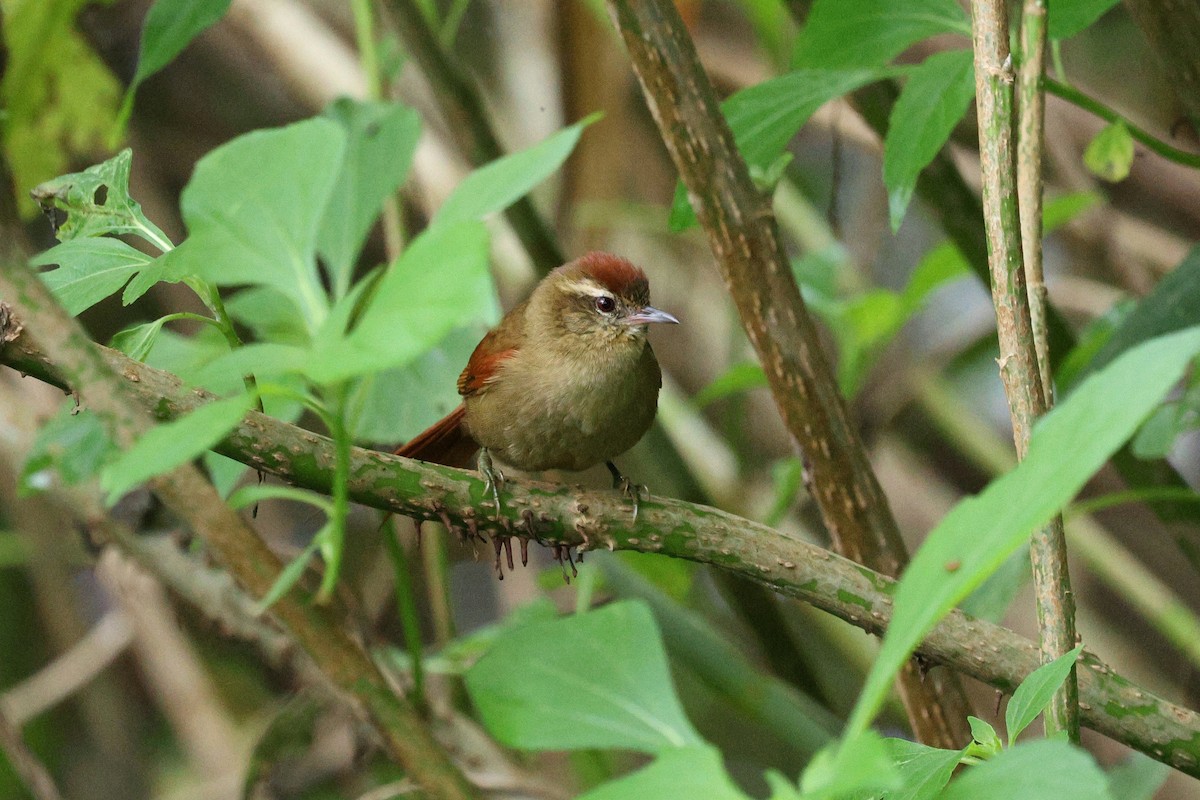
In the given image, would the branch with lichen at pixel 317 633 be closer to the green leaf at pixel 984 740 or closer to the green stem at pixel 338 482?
the green stem at pixel 338 482

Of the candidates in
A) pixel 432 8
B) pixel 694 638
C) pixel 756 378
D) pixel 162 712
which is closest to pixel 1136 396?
pixel 756 378

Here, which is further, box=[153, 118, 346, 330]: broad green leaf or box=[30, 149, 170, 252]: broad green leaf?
box=[30, 149, 170, 252]: broad green leaf

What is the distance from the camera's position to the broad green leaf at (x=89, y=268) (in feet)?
3.96

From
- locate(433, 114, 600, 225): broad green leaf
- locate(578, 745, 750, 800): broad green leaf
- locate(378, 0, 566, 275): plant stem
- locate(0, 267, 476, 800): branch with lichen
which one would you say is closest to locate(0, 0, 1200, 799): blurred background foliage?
locate(378, 0, 566, 275): plant stem

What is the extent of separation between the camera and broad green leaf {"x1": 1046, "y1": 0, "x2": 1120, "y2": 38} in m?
1.63

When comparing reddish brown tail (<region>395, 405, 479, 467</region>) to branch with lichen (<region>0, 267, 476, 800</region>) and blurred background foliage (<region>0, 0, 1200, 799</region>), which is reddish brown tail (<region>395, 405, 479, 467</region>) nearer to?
blurred background foliage (<region>0, 0, 1200, 799</region>)

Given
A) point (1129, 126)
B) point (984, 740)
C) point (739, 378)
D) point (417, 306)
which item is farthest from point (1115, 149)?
point (417, 306)

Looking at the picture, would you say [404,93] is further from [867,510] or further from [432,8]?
[867,510]

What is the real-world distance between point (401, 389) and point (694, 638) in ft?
2.83

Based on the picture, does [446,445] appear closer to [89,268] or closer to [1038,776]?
[89,268]

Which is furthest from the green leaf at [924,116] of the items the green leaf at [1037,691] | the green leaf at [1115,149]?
the green leaf at [1037,691]

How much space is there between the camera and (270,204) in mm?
946

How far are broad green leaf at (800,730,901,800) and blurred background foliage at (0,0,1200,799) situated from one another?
55.3 inches

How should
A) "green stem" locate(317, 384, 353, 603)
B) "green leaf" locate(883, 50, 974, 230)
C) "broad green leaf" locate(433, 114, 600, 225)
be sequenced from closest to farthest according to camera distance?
"green stem" locate(317, 384, 353, 603) < "broad green leaf" locate(433, 114, 600, 225) < "green leaf" locate(883, 50, 974, 230)
